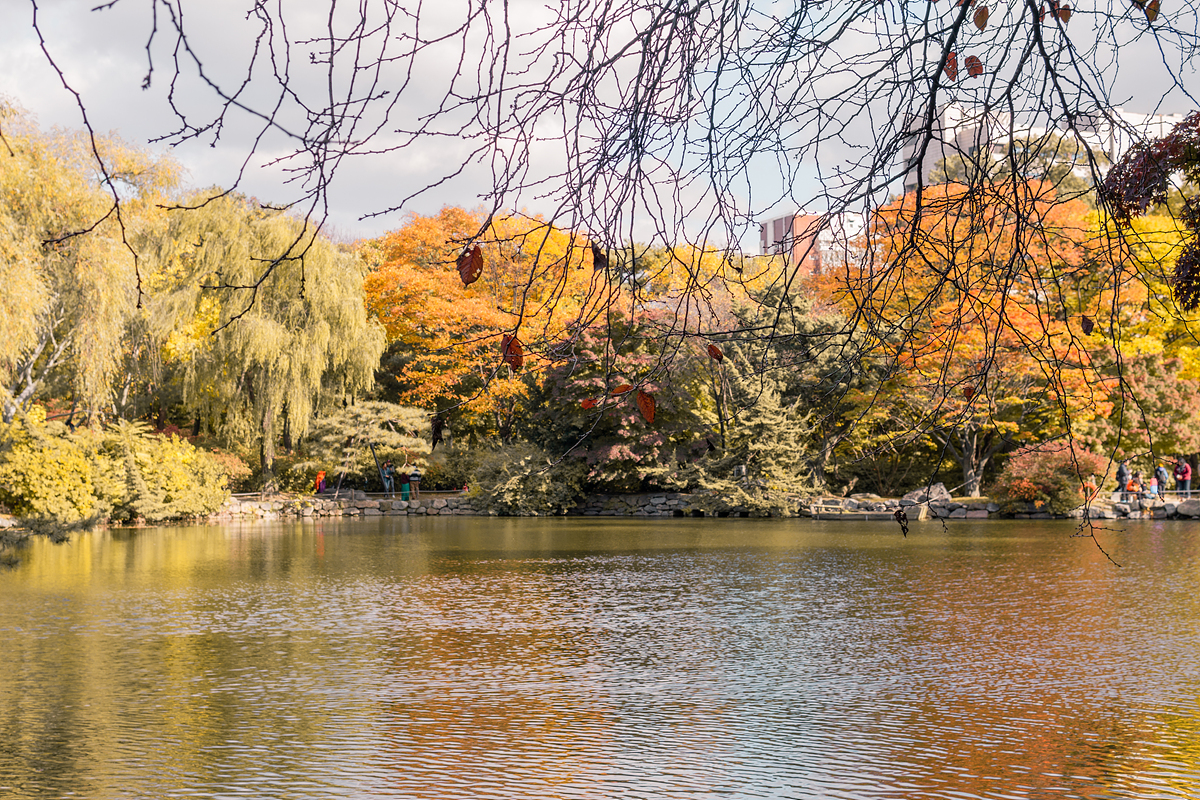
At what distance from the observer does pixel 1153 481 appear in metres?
21.5

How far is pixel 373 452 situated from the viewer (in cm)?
2575

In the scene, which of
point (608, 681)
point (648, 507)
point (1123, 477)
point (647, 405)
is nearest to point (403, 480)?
point (648, 507)

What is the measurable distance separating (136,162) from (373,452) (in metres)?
9.14

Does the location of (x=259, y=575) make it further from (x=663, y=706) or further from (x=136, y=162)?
(x=136, y=162)

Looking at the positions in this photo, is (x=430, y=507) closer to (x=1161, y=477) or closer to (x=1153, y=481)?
(x=1153, y=481)

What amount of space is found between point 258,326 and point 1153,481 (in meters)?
18.6

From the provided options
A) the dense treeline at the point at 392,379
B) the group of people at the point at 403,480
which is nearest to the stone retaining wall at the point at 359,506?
the group of people at the point at 403,480

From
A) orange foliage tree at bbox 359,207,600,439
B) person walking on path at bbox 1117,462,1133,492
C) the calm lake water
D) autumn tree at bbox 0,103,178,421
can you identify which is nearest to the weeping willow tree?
orange foliage tree at bbox 359,207,600,439

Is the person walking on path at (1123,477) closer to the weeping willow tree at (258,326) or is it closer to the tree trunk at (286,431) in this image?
the weeping willow tree at (258,326)

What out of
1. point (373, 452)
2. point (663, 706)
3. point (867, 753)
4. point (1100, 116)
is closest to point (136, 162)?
point (373, 452)

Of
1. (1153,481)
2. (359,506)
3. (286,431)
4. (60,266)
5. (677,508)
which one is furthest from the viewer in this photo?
(286,431)

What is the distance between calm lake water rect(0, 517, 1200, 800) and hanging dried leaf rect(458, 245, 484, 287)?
2808 millimetres

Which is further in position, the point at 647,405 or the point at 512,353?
the point at 647,405

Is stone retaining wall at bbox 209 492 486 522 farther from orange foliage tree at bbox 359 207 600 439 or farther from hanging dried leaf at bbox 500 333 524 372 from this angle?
hanging dried leaf at bbox 500 333 524 372
